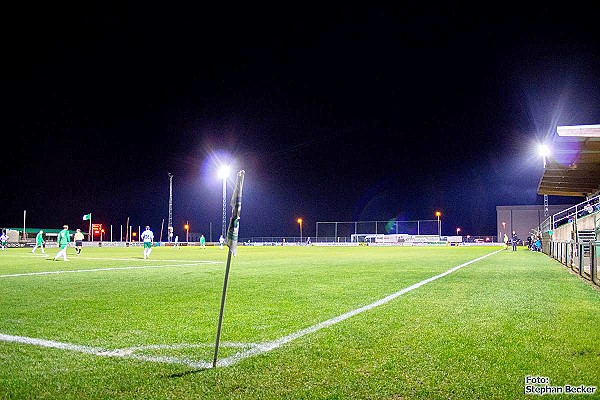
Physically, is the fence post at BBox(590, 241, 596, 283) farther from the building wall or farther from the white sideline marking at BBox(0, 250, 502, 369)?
the building wall

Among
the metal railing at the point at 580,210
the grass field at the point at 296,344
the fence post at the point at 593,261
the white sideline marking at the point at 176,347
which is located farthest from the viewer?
the metal railing at the point at 580,210

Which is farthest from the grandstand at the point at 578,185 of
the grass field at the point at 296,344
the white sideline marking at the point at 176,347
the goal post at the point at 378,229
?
the goal post at the point at 378,229

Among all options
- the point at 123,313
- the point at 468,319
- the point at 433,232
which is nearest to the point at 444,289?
the point at 468,319

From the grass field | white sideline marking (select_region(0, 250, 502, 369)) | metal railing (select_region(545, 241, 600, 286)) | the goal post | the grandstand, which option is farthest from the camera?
the goal post

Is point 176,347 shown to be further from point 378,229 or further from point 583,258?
point 378,229

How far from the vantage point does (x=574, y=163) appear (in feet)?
72.3

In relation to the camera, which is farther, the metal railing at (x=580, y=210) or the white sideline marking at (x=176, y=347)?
the metal railing at (x=580, y=210)

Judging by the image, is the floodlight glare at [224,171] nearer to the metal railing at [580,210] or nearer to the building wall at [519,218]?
the metal railing at [580,210]

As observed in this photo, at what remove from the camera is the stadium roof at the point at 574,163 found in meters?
14.4

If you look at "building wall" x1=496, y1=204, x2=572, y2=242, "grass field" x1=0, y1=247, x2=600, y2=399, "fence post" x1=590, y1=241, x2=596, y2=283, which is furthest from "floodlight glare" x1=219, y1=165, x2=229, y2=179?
"building wall" x1=496, y1=204, x2=572, y2=242

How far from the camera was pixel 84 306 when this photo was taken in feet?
24.7

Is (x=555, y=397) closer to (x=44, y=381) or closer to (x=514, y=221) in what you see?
(x=44, y=381)

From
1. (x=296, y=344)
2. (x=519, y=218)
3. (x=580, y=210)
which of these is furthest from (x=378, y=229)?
(x=296, y=344)

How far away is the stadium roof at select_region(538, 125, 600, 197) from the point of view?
14.4 meters
